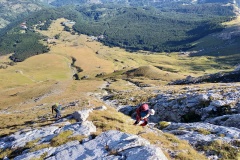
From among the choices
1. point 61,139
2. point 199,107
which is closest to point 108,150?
point 61,139

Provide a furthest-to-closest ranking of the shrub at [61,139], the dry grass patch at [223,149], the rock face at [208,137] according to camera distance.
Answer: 1. the shrub at [61,139]
2. the rock face at [208,137]
3. the dry grass patch at [223,149]

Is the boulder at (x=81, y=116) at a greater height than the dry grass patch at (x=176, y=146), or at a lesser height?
lesser

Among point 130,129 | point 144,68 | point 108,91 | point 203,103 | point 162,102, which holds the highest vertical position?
point 130,129

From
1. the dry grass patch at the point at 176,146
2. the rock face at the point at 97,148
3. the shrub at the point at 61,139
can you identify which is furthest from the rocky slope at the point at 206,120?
the shrub at the point at 61,139

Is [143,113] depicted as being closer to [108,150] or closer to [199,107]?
[108,150]

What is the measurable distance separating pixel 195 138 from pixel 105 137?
772cm

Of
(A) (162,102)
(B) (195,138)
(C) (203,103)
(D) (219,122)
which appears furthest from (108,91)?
(B) (195,138)

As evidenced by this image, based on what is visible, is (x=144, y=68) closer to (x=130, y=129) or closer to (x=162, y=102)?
(x=162, y=102)

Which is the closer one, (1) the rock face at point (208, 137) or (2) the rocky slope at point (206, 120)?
(1) the rock face at point (208, 137)

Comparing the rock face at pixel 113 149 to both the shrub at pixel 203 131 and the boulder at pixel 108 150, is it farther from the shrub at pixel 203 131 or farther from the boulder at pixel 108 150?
the shrub at pixel 203 131

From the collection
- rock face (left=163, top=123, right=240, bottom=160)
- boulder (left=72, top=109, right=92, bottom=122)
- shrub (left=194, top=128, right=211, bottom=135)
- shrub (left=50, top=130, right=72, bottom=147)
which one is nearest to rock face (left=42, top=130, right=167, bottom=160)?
shrub (left=50, top=130, right=72, bottom=147)

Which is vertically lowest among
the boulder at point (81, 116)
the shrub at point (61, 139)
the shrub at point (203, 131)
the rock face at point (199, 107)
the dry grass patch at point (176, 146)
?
the rock face at point (199, 107)

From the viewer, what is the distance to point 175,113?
3931 cm

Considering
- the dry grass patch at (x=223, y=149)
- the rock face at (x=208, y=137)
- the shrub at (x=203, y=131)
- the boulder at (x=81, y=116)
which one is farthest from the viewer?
the boulder at (x=81, y=116)
